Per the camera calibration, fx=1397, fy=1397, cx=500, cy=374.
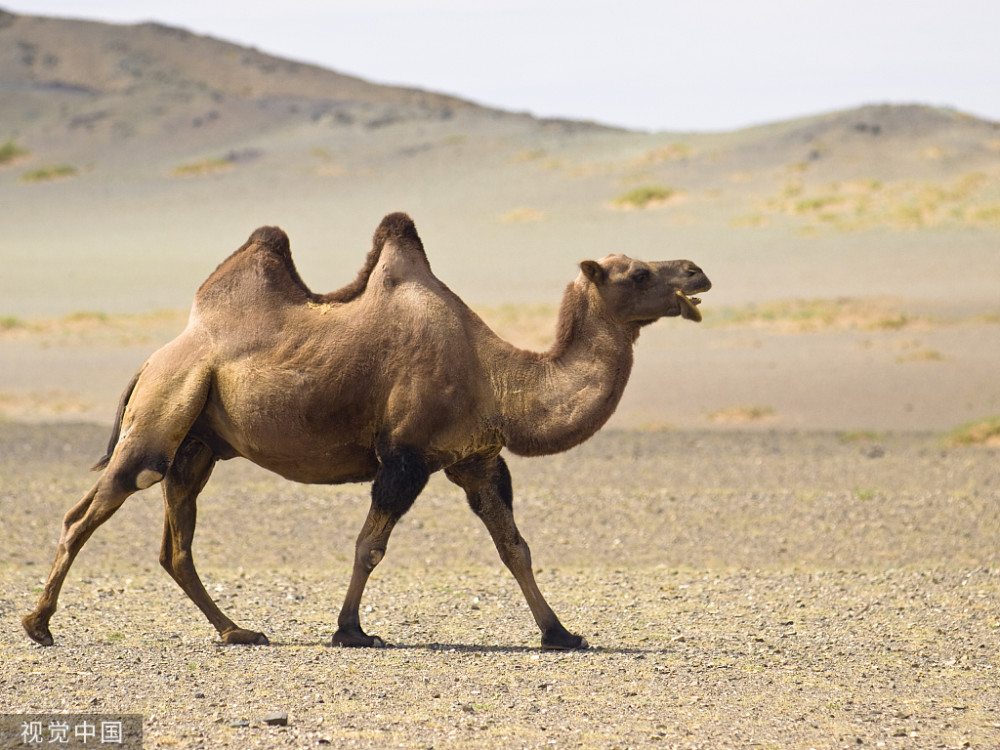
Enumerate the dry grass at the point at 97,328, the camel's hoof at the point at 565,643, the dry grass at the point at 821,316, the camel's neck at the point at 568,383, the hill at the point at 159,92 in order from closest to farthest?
1. the camel's neck at the point at 568,383
2. the camel's hoof at the point at 565,643
3. the dry grass at the point at 821,316
4. the dry grass at the point at 97,328
5. the hill at the point at 159,92

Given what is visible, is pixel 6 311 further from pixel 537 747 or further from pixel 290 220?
pixel 537 747

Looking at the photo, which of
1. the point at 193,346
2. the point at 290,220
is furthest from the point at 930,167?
the point at 193,346

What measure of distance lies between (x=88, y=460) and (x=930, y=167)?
35.2m

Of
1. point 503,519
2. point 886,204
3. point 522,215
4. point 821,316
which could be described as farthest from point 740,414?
point 522,215

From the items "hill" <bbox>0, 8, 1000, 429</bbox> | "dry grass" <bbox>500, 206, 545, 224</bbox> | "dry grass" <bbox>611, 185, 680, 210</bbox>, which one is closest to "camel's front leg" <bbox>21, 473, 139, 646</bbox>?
"hill" <bbox>0, 8, 1000, 429</bbox>

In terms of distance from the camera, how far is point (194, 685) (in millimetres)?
6363

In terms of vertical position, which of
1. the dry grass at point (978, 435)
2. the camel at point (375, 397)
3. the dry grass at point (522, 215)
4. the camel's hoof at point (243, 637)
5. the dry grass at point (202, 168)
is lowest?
the dry grass at point (978, 435)

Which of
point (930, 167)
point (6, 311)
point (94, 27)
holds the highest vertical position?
point (94, 27)

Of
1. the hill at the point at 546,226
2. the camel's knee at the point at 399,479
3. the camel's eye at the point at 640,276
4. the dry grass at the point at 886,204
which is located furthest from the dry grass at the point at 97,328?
the camel's eye at the point at 640,276

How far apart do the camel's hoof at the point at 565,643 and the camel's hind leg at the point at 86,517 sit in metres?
2.20

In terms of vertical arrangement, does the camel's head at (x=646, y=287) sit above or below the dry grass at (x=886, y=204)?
below

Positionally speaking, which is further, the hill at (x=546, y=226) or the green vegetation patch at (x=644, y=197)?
Result: the green vegetation patch at (x=644, y=197)

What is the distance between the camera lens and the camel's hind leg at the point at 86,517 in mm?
7090

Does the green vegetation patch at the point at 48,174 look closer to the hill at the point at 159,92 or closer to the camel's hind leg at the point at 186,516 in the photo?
the hill at the point at 159,92
